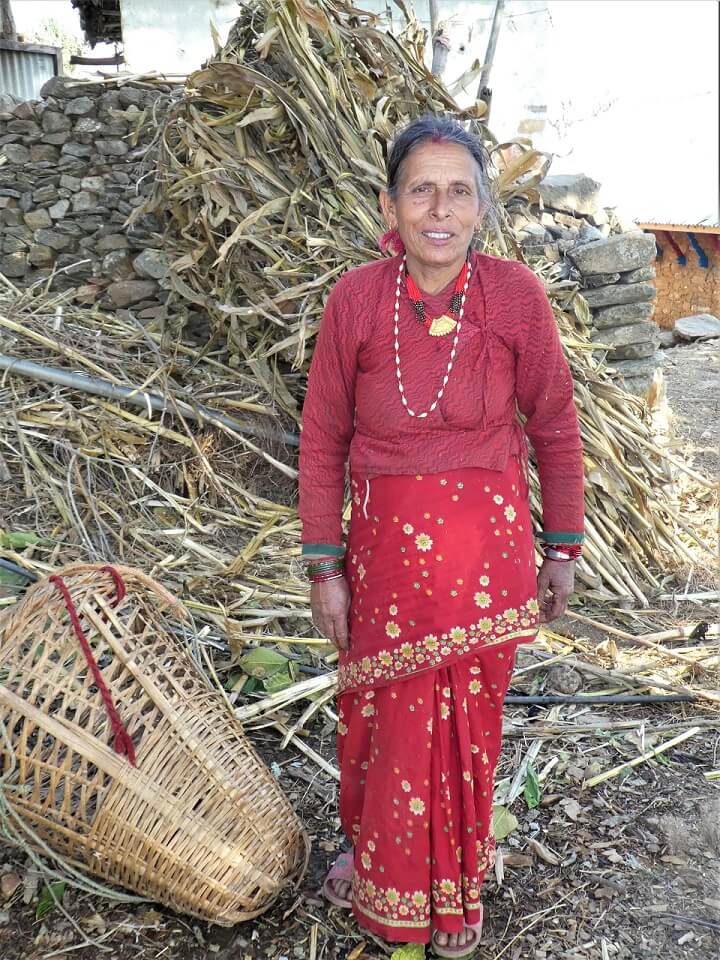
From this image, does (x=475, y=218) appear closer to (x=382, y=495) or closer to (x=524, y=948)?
(x=382, y=495)

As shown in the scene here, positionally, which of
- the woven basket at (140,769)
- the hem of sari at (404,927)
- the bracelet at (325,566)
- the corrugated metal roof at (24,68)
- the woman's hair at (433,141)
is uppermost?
the corrugated metal roof at (24,68)

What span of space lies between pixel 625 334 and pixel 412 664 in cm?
365

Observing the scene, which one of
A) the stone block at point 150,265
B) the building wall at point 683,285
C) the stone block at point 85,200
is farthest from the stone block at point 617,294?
the building wall at point 683,285

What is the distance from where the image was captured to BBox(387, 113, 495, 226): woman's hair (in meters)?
1.65

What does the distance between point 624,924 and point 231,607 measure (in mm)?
1548

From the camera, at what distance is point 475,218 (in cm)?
168

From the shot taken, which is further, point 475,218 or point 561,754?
point 561,754

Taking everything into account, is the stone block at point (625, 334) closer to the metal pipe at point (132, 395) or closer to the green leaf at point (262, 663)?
the metal pipe at point (132, 395)

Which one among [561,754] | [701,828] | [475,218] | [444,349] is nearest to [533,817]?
[561,754]

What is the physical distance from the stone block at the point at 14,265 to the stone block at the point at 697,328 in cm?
616

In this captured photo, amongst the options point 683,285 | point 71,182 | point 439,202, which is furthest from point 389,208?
point 683,285

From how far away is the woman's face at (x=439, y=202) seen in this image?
1.64m

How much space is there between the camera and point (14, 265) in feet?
15.0

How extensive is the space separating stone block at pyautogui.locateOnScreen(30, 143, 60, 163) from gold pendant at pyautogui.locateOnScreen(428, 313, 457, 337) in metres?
3.69
